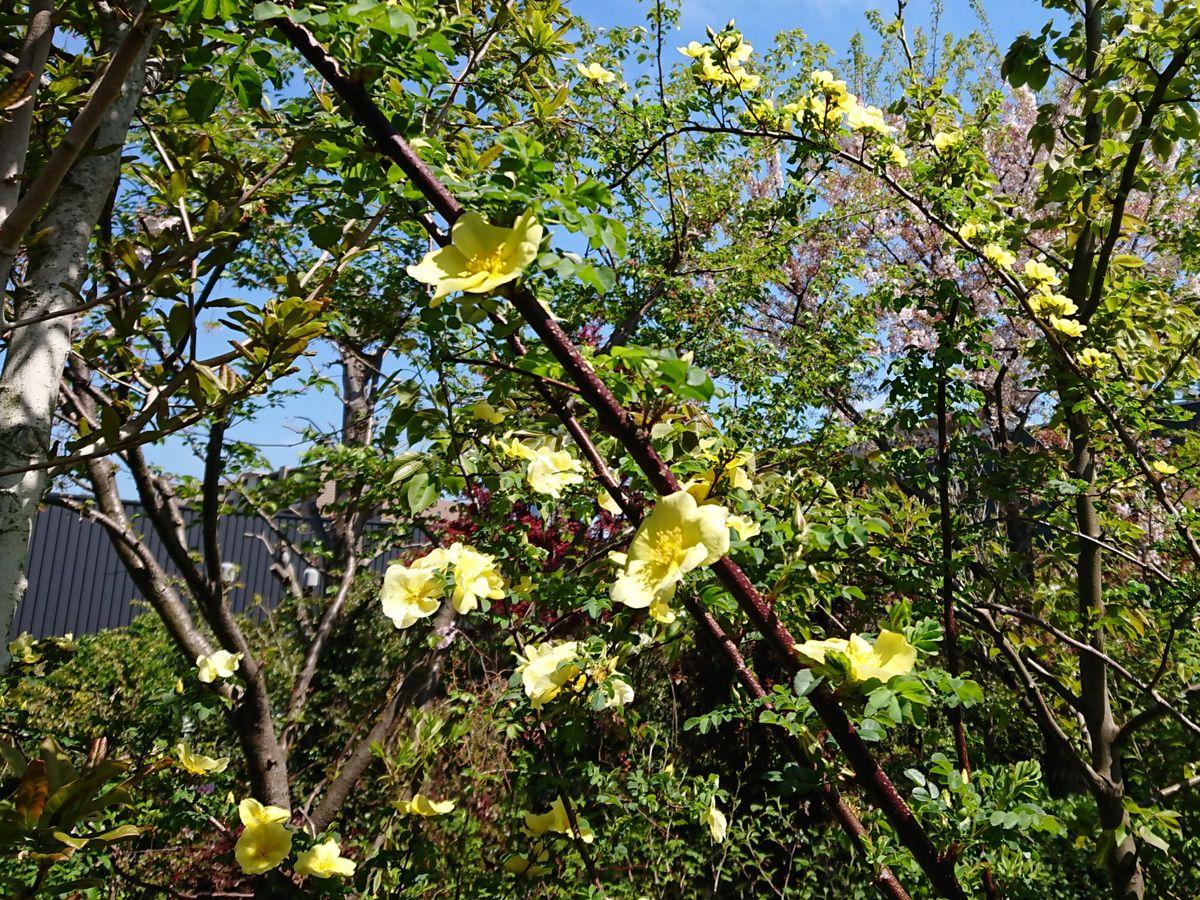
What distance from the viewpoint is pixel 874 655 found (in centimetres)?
83

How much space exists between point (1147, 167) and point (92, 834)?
109 inches

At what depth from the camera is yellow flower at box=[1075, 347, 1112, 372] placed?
1.99 m

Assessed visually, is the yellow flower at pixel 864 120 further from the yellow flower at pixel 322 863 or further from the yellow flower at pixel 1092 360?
the yellow flower at pixel 322 863

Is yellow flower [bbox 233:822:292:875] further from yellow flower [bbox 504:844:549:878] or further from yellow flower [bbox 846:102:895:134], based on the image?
yellow flower [bbox 846:102:895:134]

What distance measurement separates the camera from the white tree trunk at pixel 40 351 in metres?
0.99

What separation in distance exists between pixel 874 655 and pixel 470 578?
→ 73cm

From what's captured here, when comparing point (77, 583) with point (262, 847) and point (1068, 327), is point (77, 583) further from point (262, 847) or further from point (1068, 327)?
point (1068, 327)

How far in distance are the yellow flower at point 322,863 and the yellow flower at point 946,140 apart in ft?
7.63

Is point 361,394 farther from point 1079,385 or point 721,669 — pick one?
point 1079,385

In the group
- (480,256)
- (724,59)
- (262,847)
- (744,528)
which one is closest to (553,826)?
(262,847)

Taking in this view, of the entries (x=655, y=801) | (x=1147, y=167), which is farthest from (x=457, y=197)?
(x=655, y=801)

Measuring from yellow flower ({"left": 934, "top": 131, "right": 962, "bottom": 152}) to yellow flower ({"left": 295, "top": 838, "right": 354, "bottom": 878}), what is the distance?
2.33 meters

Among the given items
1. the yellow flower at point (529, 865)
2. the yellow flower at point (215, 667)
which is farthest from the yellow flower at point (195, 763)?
the yellow flower at point (529, 865)

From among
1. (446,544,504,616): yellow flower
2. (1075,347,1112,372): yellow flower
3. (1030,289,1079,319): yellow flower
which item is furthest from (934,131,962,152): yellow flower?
(446,544,504,616): yellow flower
